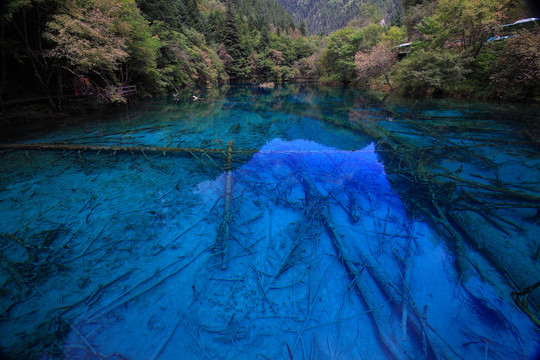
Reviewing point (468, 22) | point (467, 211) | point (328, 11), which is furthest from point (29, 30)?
point (328, 11)

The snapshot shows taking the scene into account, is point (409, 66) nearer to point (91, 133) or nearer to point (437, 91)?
point (437, 91)

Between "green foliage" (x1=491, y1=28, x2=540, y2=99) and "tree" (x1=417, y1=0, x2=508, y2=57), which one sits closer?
"green foliage" (x1=491, y1=28, x2=540, y2=99)

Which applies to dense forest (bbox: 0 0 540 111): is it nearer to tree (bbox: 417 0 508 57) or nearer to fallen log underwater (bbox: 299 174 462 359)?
tree (bbox: 417 0 508 57)

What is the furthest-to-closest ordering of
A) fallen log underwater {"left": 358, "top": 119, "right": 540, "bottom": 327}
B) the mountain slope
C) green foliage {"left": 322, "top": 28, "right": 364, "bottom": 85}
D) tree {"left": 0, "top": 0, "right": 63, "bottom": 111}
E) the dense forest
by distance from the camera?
the mountain slope < green foliage {"left": 322, "top": 28, "right": 364, "bottom": 85} < the dense forest < tree {"left": 0, "top": 0, "right": 63, "bottom": 111} < fallen log underwater {"left": 358, "top": 119, "right": 540, "bottom": 327}

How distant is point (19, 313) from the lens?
8.01 feet

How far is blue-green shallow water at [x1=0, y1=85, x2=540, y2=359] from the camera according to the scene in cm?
230

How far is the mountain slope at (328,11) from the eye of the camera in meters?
119

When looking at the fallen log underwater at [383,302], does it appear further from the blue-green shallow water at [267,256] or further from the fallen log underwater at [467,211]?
the fallen log underwater at [467,211]

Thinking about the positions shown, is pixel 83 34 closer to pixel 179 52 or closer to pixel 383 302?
pixel 383 302

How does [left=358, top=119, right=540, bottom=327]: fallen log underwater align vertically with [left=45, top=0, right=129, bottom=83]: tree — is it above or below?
below

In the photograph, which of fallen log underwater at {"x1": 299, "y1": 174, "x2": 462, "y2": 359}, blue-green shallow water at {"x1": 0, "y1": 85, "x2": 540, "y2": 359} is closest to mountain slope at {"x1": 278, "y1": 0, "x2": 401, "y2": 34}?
blue-green shallow water at {"x1": 0, "y1": 85, "x2": 540, "y2": 359}

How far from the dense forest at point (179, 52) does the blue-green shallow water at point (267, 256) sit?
151 inches

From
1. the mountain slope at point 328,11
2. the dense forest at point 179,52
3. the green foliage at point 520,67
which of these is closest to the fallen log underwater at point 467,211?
the dense forest at point 179,52

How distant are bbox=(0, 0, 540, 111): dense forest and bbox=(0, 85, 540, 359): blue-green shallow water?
151 inches
